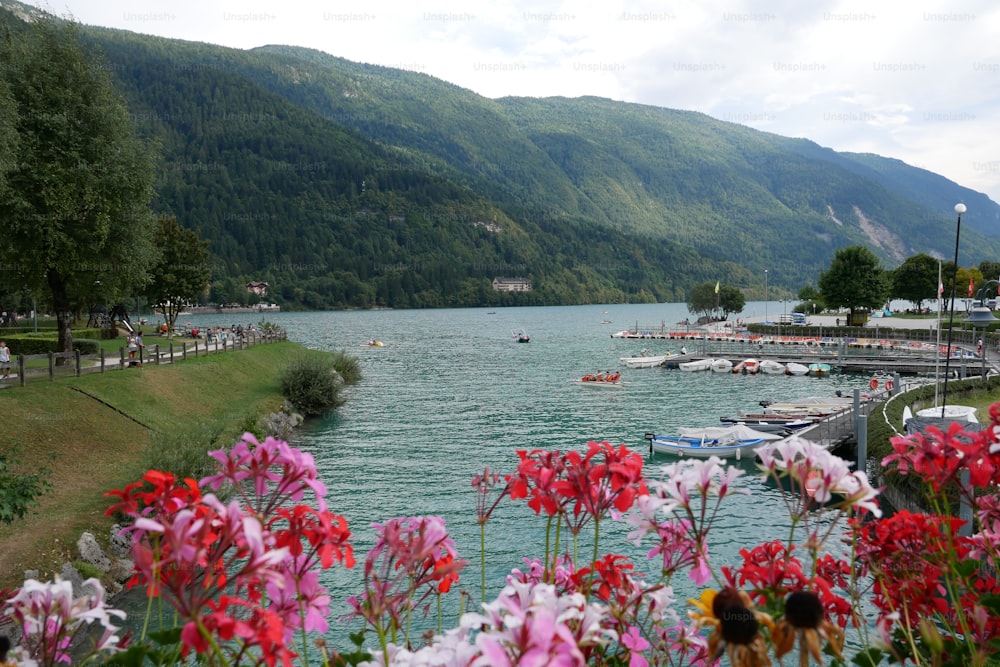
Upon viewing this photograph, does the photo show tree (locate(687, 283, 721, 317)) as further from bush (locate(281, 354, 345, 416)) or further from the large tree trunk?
the large tree trunk

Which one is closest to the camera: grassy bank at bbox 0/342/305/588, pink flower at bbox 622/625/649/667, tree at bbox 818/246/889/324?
pink flower at bbox 622/625/649/667

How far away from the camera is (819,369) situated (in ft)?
194

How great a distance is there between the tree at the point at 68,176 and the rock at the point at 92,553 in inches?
696

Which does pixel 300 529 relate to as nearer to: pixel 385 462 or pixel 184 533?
pixel 184 533

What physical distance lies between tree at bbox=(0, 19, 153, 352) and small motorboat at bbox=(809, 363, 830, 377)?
5280 cm

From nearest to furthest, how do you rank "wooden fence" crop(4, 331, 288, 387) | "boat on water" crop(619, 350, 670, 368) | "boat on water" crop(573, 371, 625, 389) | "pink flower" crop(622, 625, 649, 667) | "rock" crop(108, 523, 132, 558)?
"pink flower" crop(622, 625, 649, 667), "rock" crop(108, 523, 132, 558), "wooden fence" crop(4, 331, 288, 387), "boat on water" crop(573, 371, 625, 389), "boat on water" crop(619, 350, 670, 368)

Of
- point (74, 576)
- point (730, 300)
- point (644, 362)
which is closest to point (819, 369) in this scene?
point (644, 362)

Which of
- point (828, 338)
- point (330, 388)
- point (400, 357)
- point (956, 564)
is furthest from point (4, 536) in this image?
point (828, 338)

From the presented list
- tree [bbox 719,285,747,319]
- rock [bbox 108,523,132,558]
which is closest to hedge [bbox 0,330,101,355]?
rock [bbox 108,523,132,558]

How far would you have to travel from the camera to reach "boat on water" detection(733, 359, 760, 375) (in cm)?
6250

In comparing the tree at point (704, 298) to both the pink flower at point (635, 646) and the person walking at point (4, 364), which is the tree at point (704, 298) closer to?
the person walking at point (4, 364)

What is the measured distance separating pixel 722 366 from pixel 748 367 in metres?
2.30

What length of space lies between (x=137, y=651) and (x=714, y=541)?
19.4 m

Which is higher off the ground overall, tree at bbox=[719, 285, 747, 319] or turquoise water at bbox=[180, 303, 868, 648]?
tree at bbox=[719, 285, 747, 319]
